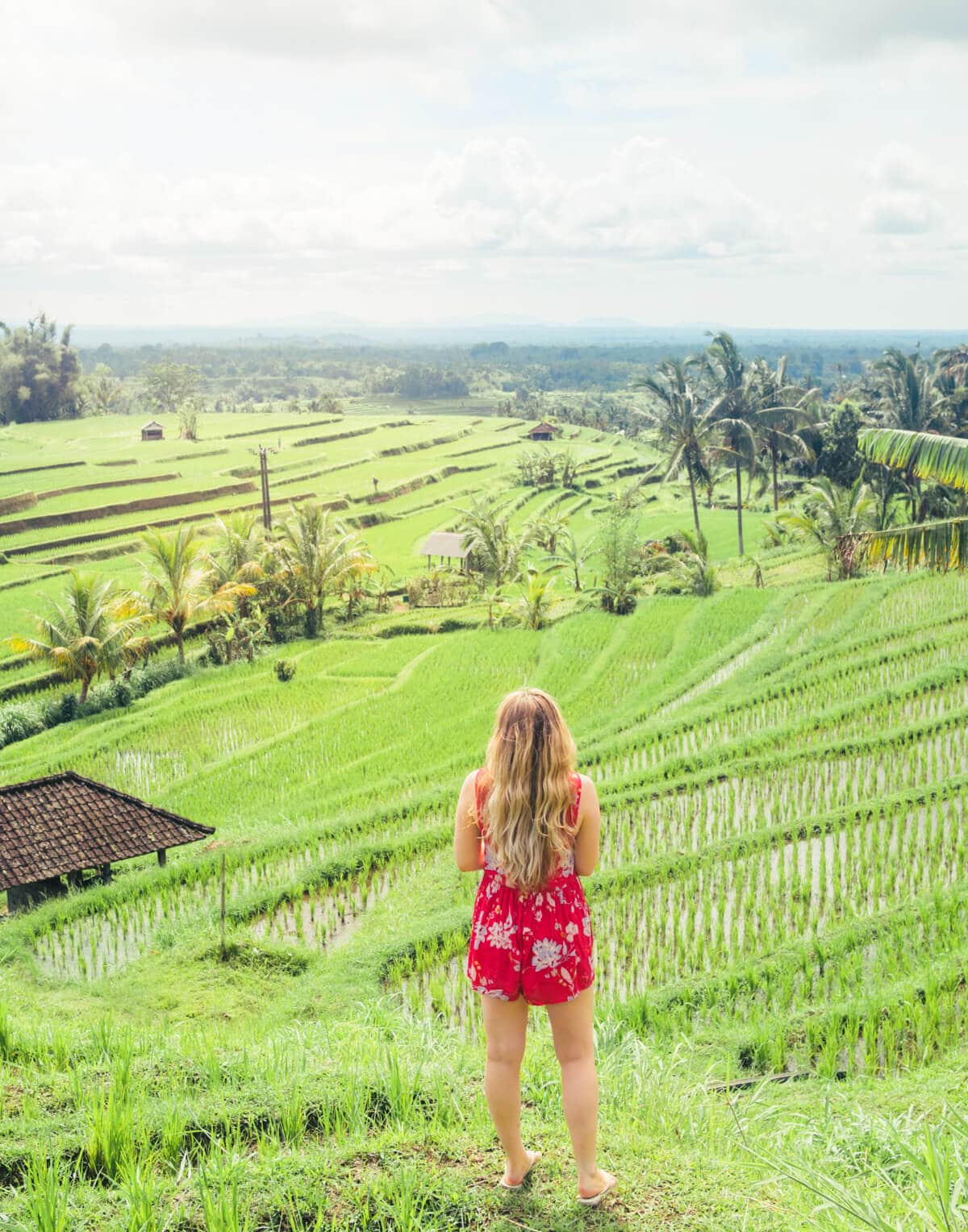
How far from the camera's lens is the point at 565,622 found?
16.6 m

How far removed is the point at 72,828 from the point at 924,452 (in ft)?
25.2

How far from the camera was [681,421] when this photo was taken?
73.2 feet

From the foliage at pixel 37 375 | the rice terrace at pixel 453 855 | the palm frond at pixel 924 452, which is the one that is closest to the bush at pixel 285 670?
the rice terrace at pixel 453 855

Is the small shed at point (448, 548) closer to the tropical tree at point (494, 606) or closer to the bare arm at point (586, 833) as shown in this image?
the tropical tree at point (494, 606)

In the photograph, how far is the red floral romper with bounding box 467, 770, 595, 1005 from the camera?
2621 mm

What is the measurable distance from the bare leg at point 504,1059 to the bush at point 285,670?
42.7 ft

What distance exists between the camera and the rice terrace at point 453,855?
A: 115 inches

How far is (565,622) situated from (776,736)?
20.8ft

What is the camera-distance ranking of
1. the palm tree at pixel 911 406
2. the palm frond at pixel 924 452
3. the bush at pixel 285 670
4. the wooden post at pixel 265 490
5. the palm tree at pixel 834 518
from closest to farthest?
the palm frond at pixel 924 452
the bush at pixel 285 670
the palm tree at pixel 834 518
the wooden post at pixel 265 490
the palm tree at pixel 911 406

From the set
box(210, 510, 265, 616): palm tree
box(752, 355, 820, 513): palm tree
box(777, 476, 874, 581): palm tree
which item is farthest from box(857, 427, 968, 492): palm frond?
A: box(752, 355, 820, 513): palm tree

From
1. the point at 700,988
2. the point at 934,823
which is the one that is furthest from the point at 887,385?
the point at 700,988

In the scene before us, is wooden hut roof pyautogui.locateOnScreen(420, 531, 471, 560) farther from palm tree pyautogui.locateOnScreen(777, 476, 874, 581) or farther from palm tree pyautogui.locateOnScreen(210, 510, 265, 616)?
palm tree pyautogui.locateOnScreen(777, 476, 874, 581)

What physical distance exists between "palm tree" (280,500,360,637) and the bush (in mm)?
2380

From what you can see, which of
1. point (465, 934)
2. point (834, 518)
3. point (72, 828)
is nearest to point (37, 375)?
point (834, 518)
